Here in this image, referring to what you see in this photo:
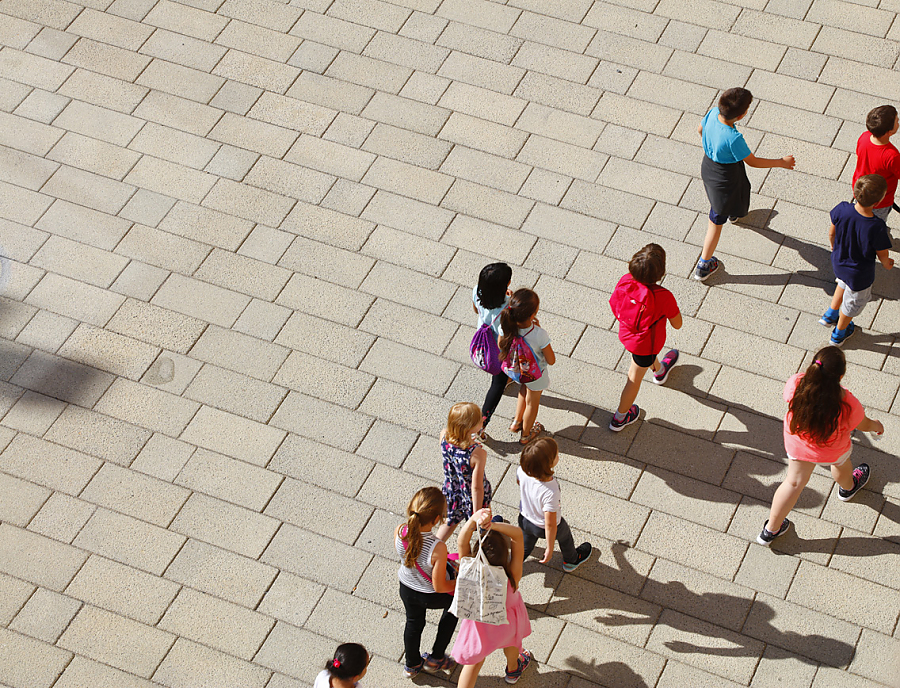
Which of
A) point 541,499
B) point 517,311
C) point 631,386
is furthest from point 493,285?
point 541,499

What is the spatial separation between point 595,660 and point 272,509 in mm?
2258

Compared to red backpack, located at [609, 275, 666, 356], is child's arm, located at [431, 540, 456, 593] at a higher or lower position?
lower

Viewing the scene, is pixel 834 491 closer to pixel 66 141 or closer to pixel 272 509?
pixel 272 509

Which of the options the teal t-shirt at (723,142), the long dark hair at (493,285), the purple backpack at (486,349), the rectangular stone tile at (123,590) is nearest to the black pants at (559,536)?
the purple backpack at (486,349)

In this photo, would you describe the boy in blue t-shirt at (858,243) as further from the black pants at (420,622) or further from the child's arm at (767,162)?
the black pants at (420,622)

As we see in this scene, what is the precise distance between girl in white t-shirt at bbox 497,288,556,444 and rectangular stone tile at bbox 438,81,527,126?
3.13 meters

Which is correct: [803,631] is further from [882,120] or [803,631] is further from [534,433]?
[882,120]

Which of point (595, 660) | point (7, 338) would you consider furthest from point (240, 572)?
point (7, 338)

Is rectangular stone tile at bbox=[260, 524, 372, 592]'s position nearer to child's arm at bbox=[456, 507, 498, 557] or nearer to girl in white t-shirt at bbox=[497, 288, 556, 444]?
child's arm at bbox=[456, 507, 498, 557]

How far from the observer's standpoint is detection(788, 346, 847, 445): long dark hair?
18.0 ft

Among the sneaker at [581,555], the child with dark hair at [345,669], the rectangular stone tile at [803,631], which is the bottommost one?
the child with dark hair at [345,669]

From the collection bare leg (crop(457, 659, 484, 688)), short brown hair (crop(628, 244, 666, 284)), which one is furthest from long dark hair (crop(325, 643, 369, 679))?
short brown hair (crop(628, 244, 666, 284))

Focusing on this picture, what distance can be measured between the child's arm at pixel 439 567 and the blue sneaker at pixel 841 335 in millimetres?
3599

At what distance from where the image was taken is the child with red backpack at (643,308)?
19.9ft
